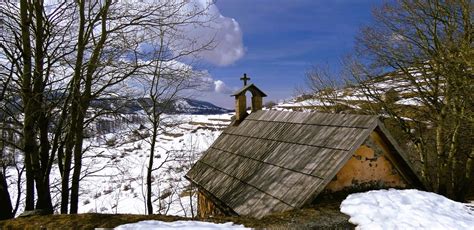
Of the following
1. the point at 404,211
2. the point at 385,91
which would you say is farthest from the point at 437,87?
the point at 404,211

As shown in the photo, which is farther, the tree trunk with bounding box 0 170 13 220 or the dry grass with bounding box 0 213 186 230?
the tree trunk with bounding box 0 170 13 220

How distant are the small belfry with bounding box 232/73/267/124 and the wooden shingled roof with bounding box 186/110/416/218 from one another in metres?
2.34

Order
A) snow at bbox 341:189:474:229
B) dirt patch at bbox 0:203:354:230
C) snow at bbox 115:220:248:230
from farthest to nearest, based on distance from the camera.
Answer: snow at bbox 341:189:474:229
dirt patch at bbox 0:203:354:230
snow at bbox 115:220:248:230

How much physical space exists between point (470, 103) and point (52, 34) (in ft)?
39.7

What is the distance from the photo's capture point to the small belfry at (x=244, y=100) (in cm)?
1351

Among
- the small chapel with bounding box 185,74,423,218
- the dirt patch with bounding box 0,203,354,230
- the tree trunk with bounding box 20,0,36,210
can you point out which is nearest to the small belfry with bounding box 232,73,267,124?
the small chapel with bounding box 185,74,423,218

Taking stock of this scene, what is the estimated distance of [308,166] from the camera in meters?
7.12

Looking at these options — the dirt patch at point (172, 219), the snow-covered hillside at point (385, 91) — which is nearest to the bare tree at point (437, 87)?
the snow-covered hillside at point (385, 91)

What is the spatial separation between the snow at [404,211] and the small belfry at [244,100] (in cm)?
719

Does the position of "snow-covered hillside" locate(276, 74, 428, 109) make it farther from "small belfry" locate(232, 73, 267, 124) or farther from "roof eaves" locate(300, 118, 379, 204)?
"roof eaves" locate(300, 118, 379, 204)

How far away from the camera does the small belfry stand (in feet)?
44.3

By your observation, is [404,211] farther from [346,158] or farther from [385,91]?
[385,91]

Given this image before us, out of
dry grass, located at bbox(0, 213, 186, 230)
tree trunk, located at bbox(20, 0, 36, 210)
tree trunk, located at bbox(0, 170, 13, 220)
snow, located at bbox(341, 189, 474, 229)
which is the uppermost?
tree trunk, located at bbox(20, 0, 36, 210)

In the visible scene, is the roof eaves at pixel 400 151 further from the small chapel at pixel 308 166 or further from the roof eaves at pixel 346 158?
the roof eaves at pixel 346 158
